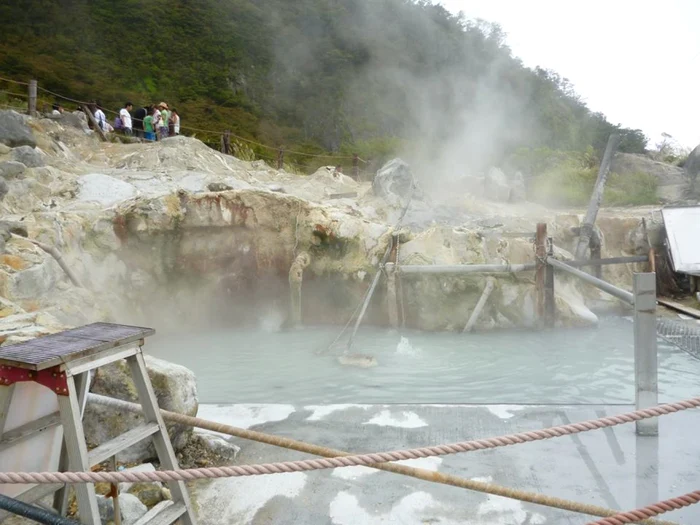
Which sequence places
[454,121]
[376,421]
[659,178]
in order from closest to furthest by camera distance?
[376,421]
[659,178]
[454,121]

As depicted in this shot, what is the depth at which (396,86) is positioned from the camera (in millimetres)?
31391

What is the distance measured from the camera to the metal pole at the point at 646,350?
294 centimetres

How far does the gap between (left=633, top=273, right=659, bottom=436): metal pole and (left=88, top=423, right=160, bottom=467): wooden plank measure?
8.44 feet

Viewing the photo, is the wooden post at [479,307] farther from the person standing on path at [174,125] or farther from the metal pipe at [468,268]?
the person standing on path at [174,125]

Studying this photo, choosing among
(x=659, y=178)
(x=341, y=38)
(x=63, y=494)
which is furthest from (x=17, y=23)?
(x=63, y=494)

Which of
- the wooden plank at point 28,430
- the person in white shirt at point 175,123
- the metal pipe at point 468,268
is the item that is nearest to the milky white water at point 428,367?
the metal pipe at point 468,268

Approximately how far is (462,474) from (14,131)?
30.6 ft

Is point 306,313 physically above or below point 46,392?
below

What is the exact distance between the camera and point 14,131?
8773mm

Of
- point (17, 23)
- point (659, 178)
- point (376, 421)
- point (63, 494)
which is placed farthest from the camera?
point (17, 23)

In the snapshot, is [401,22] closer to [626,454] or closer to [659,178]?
[659,178]

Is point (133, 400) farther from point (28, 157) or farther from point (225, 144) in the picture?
point (225, 144)

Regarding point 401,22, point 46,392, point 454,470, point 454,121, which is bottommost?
point 454,470

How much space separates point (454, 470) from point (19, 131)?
9274 mm
